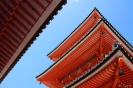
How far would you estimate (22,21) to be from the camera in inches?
281

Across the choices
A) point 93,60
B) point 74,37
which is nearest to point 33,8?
point 93,60

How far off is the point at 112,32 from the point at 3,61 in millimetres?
6750

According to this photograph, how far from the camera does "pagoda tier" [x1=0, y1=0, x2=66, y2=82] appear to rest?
6707 millimetres

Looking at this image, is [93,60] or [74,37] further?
[74,37]

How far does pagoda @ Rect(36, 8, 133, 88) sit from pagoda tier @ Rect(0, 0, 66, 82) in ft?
9.63

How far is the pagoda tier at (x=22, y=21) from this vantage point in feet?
22.0

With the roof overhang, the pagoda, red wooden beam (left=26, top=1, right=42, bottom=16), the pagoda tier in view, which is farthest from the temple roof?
red wooden beam (left=26, top=1, right=42, bottom=16)

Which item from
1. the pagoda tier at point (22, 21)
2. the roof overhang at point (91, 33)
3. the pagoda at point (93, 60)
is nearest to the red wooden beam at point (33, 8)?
the pagoda tier at point (22, 21)

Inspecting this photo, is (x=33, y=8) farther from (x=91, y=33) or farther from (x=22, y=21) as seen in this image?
(x=91, y=33)

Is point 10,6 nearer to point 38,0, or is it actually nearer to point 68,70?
point 38,0

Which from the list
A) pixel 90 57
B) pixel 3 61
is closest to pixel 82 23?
pixel 90 57

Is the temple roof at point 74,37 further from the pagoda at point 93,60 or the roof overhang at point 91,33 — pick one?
the roof overhang at point 91,33

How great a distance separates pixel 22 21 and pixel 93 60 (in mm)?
6957

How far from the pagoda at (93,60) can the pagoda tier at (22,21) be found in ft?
9.63
